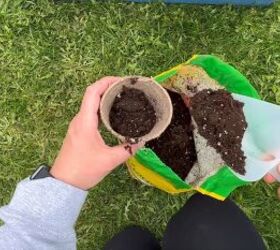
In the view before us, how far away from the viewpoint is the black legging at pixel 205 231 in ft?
4.75

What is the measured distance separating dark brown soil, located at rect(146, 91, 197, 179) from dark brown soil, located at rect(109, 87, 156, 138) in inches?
7.2

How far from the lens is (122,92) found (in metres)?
1.36

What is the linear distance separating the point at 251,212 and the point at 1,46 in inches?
44.4

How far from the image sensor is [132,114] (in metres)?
1.35

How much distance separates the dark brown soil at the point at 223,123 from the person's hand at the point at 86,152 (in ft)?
1.06

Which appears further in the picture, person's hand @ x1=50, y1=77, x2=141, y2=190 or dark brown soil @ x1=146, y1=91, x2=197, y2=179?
dark brown soil @ x1=146, y1=91, x2=197, y2=179

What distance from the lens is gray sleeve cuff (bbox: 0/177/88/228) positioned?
114 cm

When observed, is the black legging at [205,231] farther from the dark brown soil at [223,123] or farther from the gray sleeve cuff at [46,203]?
the gray sleeve cuff at [46,203]

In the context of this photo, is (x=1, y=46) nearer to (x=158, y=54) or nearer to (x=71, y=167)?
(x=158, y=54)

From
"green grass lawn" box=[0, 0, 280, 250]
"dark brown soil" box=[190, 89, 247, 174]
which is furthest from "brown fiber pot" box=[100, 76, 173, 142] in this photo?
"green grass lawn" box=[0, 0, 280, 250]

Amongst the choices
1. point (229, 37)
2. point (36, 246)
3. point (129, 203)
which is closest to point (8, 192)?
point (129, 203)

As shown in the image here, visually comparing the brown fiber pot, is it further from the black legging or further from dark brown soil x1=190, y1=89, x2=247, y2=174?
the black legging

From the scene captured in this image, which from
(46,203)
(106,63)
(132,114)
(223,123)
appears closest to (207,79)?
Answer: (223,123)

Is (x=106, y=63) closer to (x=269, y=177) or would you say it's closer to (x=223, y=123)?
(x=223, y=123)
